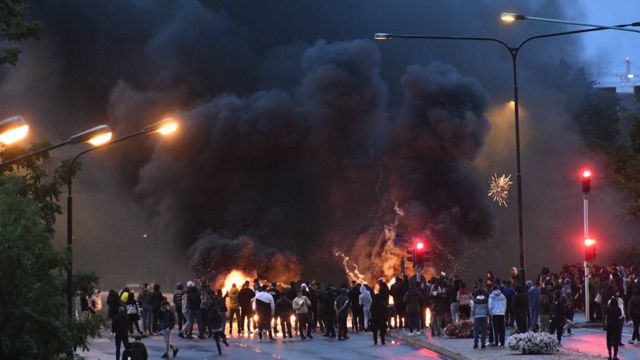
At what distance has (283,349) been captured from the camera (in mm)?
29891

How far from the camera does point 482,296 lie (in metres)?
28.1

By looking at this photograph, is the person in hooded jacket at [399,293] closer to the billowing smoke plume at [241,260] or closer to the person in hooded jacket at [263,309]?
the person in hooded jacket at [263,309]

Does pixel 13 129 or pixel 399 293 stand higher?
pixel 13 129

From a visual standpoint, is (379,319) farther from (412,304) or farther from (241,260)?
(241,260)

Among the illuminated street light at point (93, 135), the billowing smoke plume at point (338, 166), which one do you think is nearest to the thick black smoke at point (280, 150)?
the billowing smoke plume at point (338, 166)

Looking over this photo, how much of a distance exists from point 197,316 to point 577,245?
4319 cm

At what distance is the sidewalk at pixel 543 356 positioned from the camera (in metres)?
25.7

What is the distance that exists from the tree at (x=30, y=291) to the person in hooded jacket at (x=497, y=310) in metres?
12.7

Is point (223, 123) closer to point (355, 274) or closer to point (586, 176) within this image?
point (355, 274)

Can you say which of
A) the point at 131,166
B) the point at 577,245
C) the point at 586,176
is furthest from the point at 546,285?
the point at 577,245

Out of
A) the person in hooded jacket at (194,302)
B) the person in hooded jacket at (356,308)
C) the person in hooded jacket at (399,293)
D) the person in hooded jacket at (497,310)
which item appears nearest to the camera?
the person in hooded jacket at (497,310)

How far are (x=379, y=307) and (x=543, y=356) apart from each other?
22.5 ft

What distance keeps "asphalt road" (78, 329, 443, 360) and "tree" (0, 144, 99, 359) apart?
33.3ft

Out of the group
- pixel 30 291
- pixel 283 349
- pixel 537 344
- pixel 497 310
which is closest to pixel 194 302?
pixel 283 349
